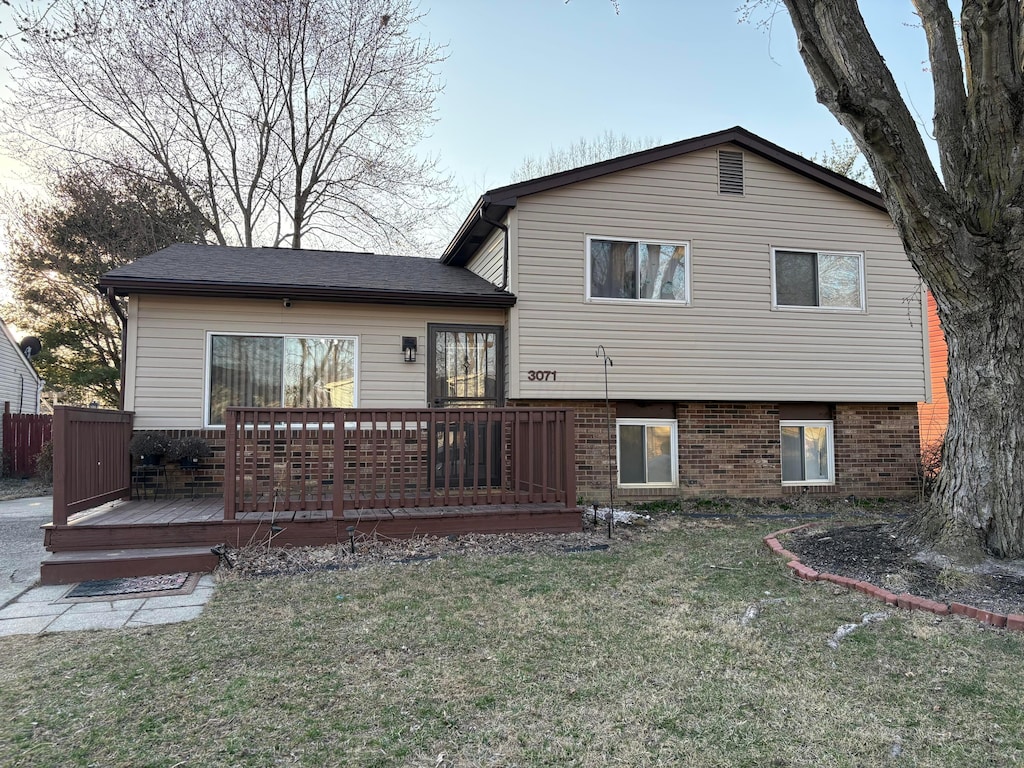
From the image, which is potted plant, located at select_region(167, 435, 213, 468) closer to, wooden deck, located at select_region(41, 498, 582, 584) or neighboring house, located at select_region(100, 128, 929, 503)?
neighboring house, located at select_region(100, 128, 929, 503)

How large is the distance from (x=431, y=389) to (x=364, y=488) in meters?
1.60

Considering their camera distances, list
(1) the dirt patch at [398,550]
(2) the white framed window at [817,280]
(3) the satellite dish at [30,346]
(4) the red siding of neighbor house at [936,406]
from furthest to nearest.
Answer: (3) the satellite dish at [30,346], (4) the red siding of neighbor house at [936,406], (2) the white framed window at [817,280], (1) the dirt patch at [398,550]

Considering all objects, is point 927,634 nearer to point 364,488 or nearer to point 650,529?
point 650,529

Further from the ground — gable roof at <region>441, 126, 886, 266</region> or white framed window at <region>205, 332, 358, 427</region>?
gable roof at <region>441, 126, 886, 266</region>

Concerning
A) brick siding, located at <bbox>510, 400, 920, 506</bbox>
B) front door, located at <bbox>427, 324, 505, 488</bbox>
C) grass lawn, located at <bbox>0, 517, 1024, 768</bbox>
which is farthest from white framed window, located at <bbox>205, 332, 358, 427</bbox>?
grass lawn, located at <bbox>0, 517, 1024, 768</bbox>

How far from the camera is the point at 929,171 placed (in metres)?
4.70

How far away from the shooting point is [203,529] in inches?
214

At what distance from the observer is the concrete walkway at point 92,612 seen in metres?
3.85

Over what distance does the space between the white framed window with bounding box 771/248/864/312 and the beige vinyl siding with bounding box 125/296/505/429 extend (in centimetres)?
395

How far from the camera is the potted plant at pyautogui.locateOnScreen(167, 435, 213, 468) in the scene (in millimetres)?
7203

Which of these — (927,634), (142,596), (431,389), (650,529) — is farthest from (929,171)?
(142,596)

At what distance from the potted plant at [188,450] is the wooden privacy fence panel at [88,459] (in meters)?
0.47

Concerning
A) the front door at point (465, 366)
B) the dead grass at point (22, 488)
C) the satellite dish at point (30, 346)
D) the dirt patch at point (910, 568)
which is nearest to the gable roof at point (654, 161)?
the front door at point (465, 366)

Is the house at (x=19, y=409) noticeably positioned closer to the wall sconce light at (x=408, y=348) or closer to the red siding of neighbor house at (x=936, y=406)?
the wall sconce light at (x=408, y=348)
